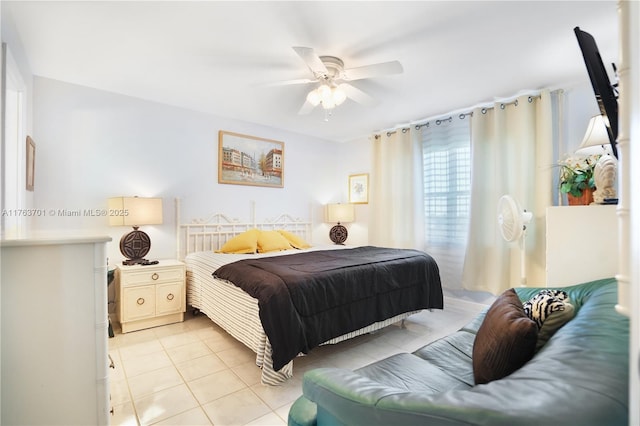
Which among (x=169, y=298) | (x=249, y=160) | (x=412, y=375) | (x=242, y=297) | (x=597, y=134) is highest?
(x=249, y=160)

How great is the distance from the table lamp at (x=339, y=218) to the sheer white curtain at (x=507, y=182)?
1877 millimetres

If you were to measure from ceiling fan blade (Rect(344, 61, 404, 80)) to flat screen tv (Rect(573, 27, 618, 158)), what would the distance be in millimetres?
1132

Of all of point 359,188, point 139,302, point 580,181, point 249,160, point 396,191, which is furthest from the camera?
point 359,188

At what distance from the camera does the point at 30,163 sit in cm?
246

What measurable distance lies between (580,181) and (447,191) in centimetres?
185

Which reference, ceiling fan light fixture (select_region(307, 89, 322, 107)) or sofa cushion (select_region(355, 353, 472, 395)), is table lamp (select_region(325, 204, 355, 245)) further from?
sofa cushion (select_region(355, 353, 472, 395))

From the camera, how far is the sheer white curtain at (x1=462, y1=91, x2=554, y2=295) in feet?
9.89

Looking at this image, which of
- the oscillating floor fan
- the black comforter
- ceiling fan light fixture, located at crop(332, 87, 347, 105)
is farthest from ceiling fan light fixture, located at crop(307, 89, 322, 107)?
the oscillating floor fan

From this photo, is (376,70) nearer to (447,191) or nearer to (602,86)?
(602,86)

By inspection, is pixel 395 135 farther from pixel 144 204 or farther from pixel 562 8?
pixel 144 204

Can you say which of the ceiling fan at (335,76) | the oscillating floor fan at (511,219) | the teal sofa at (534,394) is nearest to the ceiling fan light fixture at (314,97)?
the ceiling fan at (335,76)

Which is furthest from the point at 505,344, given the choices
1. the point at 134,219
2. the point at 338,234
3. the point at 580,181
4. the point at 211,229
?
the point at 338,234

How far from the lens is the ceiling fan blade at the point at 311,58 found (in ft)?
6.31

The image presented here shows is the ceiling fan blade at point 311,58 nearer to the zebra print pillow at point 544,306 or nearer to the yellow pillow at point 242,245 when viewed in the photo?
the zebra print pillow at point 544,306
